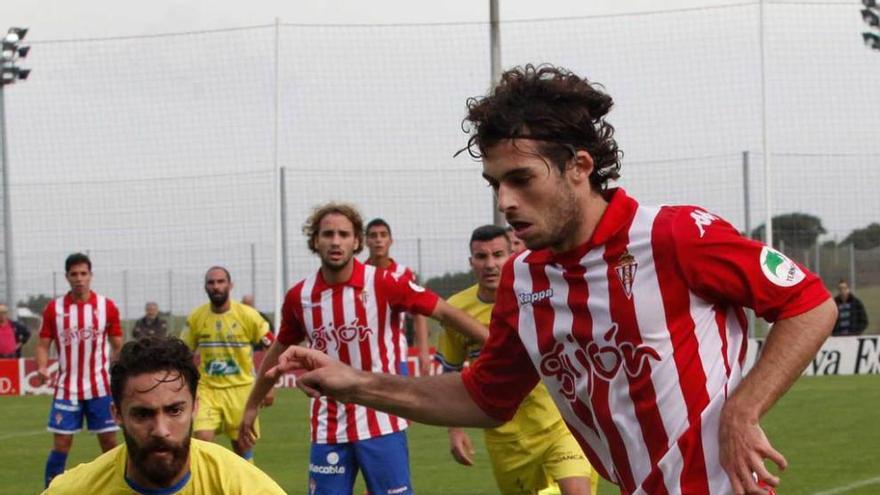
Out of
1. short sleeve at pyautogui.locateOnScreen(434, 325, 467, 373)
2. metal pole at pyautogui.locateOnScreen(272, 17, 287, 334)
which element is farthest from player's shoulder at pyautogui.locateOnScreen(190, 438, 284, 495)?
metal pole at pyautogui.locateOnScreen(272, 17, 287, 334)

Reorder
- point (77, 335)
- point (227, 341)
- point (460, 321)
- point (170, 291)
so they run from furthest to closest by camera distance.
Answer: point (170, 291) < point (77, 335) < point (227, 341) < point (460, 321)

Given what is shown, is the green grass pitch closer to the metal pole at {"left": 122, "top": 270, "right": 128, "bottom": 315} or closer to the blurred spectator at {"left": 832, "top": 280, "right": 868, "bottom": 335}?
the blurred spectator at {"left": 832, "top": 280, "right": 868, "bottom": 335}

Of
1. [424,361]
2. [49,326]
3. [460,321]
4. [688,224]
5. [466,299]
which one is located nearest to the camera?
[688,224]

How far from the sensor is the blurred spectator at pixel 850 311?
23.0 metres

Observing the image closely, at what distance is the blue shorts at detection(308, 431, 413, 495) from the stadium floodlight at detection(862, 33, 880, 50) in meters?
16.0

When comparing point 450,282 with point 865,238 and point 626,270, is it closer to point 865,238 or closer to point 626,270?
point 865,238

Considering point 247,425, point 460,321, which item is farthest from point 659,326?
point 460,321

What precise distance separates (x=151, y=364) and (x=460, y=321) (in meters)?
3.69

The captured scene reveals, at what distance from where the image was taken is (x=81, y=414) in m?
13.4

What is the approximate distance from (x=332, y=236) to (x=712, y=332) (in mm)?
5184

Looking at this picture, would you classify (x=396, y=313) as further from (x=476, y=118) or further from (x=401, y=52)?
(x=401, y=52)

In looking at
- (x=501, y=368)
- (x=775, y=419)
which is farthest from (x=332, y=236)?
(x=775, y=419)

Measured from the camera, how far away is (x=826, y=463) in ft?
40.8

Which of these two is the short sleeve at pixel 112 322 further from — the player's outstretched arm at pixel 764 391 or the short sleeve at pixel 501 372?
the player's outstretched arm at pixel 764 391
